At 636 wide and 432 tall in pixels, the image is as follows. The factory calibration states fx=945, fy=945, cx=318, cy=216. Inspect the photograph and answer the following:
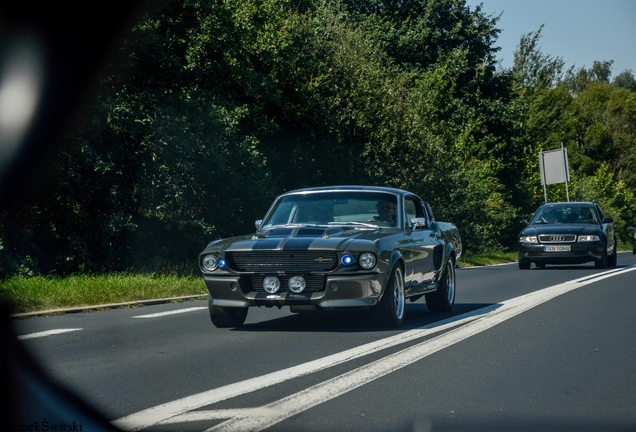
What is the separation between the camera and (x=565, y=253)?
77.5ft

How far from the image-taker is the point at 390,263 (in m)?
9.73

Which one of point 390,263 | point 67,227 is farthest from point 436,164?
point 390,263

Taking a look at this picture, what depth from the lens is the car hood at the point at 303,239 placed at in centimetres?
944

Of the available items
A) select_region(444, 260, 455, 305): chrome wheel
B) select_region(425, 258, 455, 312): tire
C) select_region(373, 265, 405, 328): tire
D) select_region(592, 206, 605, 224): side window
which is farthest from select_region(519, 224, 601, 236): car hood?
select_region(373, 265, 405, 328): tire

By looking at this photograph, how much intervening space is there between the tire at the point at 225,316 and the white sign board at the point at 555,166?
41641 millimetres

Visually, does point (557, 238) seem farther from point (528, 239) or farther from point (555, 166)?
point (555, 166)

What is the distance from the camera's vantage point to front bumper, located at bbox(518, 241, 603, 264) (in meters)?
23.6

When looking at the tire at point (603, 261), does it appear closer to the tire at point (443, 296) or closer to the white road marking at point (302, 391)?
the tire at point (443, 296)

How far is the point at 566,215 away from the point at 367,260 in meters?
16.7

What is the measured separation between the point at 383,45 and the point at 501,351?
3855 centimetres

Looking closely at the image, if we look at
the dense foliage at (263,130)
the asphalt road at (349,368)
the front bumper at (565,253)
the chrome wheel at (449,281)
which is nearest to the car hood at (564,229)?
the front bumper at (565,253)

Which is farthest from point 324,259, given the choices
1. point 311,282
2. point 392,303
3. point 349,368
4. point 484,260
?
point 484,260

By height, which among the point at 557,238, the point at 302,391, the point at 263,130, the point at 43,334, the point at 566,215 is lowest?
the point at 557,238

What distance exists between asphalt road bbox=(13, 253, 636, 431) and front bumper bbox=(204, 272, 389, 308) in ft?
1.11
